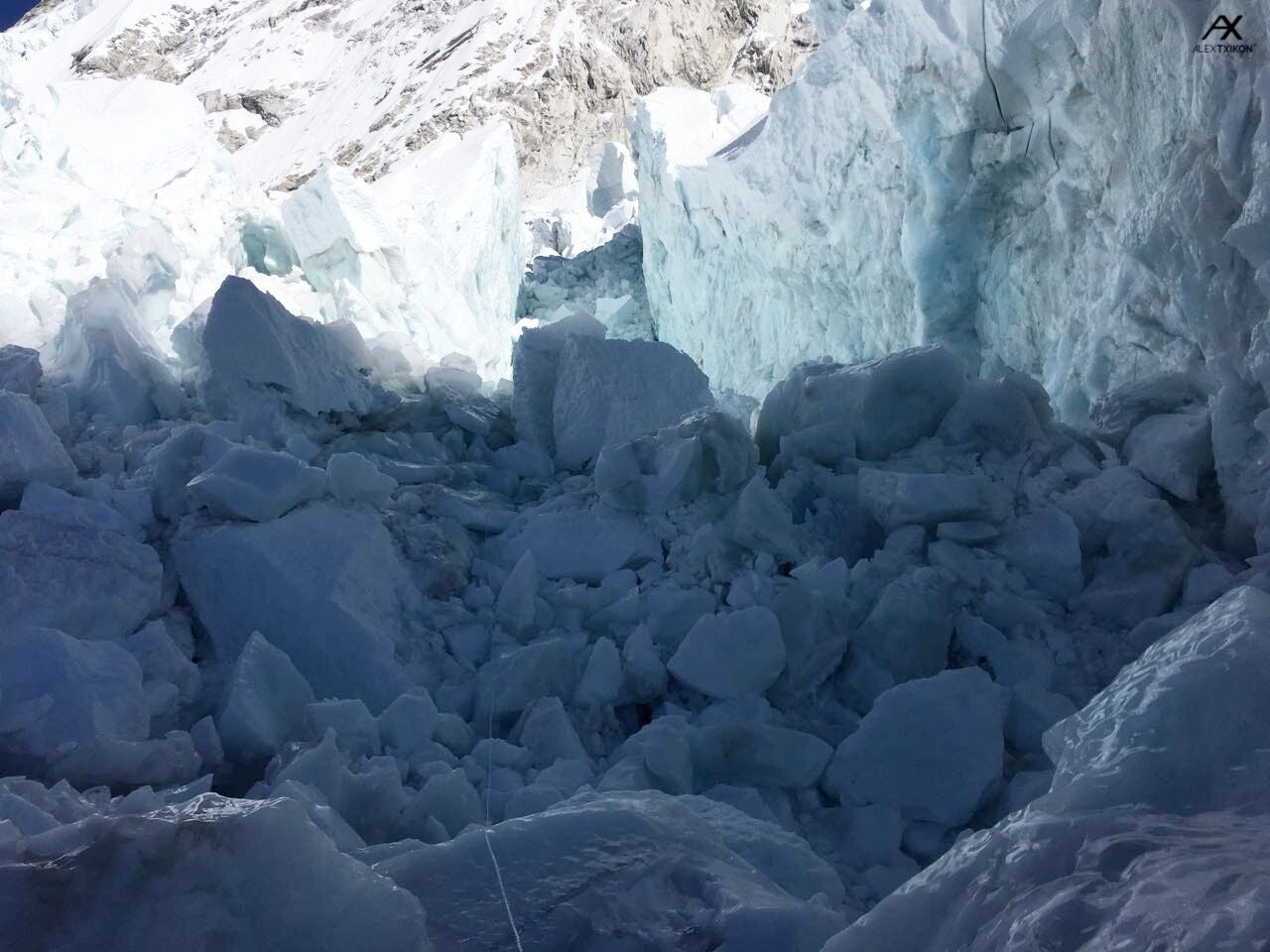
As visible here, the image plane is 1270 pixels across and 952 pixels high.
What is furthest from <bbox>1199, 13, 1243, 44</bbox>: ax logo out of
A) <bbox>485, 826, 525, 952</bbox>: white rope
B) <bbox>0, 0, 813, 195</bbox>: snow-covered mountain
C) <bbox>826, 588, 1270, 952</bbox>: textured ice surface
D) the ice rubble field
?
<bbox>0, 0, 813, 195</bbox>: snow-covered mountain

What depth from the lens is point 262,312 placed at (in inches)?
96.7

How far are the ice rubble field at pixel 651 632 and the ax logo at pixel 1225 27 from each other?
0.13m

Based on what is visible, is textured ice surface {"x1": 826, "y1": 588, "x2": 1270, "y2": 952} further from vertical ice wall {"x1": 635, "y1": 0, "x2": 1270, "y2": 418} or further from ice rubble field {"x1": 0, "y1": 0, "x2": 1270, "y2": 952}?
vertical ice wall {"x1": 635, "y1": 0, "x2": 1270, "y2": 418}

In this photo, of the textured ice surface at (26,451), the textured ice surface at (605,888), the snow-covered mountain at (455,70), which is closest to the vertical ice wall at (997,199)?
the textured ice surface at (605,888)

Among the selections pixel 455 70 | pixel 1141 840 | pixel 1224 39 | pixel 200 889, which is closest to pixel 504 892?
pixel 200 889

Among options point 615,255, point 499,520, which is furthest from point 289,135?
point 499,520

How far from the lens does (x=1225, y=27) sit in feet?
7.32

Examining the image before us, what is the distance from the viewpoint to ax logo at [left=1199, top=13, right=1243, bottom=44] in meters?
2.18

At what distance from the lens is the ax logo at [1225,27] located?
218cm

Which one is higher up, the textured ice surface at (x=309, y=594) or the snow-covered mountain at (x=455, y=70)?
the snow-covered mountain at (x=455, y=70)

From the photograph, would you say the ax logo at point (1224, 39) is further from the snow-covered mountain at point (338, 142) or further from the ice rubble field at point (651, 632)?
the snow-covered mountain at point (338, 142)

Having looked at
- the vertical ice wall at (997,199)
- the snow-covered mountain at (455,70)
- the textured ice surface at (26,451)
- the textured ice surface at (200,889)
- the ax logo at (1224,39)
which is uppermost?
the snow-covered mountain at (455,70)

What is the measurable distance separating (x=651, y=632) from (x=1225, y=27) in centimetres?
199

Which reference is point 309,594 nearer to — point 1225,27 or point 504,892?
point 504,892
